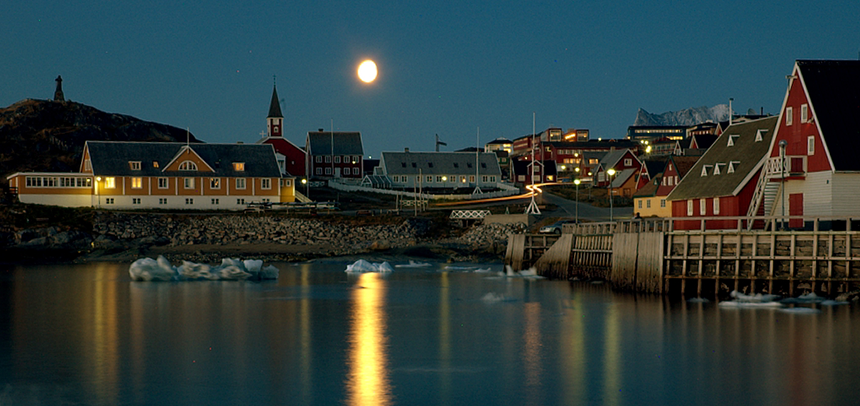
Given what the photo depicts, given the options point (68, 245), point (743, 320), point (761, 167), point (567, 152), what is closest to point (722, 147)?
point (761, 167)

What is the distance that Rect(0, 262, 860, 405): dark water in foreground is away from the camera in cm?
1975

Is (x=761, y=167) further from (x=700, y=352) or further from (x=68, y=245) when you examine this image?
(x=68, y=245)

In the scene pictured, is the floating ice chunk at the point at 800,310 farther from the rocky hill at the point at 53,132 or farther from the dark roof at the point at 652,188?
the rocky hill at the point at 53,132

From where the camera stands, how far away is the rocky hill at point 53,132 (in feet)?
404

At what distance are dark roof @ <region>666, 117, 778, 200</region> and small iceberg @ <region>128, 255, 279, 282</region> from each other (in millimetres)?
30216

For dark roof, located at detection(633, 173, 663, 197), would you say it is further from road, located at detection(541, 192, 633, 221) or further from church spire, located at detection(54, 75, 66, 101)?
church spire, located at detection(54, 75, 66, 101)

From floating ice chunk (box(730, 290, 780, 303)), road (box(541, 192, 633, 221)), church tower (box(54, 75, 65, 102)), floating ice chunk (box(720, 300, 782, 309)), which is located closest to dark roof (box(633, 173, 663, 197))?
road (box(541, 192, 633, 221))

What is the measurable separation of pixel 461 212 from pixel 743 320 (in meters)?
52.4

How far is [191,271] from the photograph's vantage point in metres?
49.8

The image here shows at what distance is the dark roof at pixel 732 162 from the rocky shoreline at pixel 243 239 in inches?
711

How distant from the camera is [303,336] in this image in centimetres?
2894

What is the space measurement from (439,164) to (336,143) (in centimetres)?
1978

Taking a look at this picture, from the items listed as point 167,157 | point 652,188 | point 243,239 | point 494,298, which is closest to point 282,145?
point 167,157

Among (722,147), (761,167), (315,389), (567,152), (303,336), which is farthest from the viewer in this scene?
(567,152)
